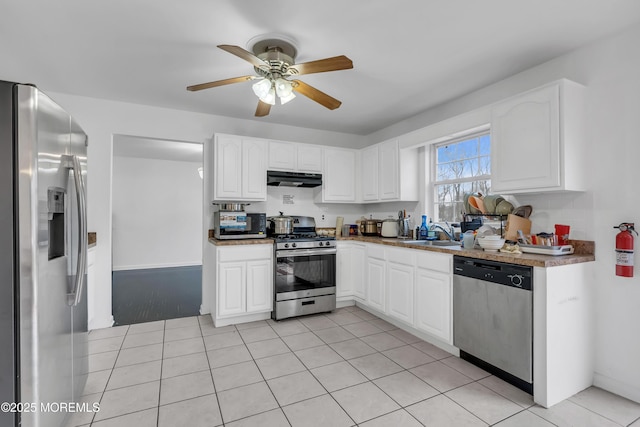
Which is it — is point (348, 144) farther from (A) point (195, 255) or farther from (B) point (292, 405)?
(A) point (195, 255)

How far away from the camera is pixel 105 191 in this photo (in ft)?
11.5

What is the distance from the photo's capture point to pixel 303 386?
2.21 meters

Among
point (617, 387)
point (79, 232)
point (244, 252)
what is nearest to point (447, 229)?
Result: point (617, 387)

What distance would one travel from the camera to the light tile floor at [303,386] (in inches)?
73.5

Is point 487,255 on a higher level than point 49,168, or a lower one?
lower

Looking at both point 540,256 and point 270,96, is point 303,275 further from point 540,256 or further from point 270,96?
point 540,256

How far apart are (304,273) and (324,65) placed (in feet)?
7.66

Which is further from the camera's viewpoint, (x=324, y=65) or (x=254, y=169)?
(x=254, y=169)

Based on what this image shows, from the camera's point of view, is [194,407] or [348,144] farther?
[348,144]

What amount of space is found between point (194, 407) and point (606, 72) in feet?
11.9

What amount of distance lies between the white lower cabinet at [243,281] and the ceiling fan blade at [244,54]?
1923 millimetres

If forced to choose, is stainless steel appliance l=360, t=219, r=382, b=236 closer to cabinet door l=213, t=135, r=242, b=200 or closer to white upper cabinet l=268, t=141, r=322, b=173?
white upper cabinet l=268, t=141, r=322, b=173

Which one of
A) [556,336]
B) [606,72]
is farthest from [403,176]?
[556,336]

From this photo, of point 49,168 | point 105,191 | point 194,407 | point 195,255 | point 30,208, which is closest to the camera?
point 30,208
